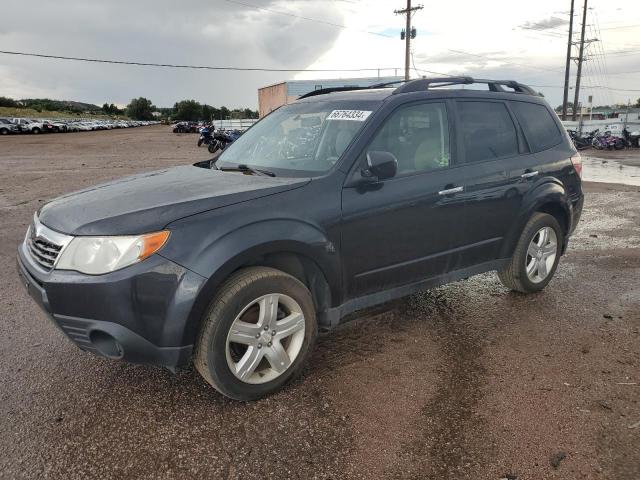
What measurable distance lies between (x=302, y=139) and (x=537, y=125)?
2.34 m

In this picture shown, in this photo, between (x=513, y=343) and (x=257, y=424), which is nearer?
(x=257, y=424)

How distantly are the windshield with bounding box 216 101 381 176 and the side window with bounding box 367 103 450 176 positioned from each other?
193 mm

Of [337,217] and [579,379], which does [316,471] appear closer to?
[337,217]

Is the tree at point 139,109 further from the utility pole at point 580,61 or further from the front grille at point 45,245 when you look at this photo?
the front grille at point 45,245

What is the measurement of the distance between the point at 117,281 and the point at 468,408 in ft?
6.79

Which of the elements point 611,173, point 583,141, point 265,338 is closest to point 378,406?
point 265,338

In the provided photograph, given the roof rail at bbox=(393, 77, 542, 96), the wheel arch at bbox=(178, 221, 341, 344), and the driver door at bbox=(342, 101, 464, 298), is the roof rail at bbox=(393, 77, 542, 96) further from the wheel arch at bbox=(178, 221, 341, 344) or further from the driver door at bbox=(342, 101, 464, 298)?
the wheel arch at bbox=(178, 221, 341, 344)

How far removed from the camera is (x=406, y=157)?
3.69 metres

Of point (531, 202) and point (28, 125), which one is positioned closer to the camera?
point (531, 202)

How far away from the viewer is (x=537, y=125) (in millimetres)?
4730

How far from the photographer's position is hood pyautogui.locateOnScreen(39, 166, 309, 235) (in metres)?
2.72

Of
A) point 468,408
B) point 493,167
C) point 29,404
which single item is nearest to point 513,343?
point 468,408

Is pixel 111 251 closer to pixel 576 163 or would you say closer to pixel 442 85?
pixel 442 85

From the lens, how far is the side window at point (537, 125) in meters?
4.61
